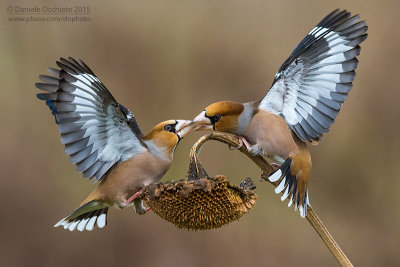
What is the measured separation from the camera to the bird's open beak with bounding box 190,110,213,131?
2.75m

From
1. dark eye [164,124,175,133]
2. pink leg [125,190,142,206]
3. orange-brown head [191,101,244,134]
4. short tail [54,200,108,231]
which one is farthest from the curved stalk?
short tail [54,200,108,231]

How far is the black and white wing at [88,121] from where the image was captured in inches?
107

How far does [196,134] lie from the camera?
4824mm

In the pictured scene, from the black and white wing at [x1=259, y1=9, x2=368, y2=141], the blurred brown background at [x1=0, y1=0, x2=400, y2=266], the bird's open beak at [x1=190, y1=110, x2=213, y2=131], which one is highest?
the black and white wing at [x1=259, y1=9, x2=368, y2=141]

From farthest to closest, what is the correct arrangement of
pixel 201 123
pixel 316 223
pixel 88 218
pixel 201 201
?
pixel 88 218 → pixel 201 123 → pixel 316 223 → pixel 201 201

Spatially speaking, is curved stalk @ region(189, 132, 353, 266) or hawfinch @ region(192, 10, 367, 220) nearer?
curved stalk @ region(189, 132, 353, 266)

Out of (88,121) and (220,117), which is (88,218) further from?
(220,117)

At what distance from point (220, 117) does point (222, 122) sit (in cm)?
3

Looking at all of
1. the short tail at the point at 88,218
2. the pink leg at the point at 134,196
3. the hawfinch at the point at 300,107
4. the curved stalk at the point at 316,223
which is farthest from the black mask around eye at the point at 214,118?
the short tail at the point at 88,218

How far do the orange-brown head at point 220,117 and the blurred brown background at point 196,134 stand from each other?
5.99ft

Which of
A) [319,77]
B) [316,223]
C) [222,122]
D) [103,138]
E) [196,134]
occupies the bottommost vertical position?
[196,134]

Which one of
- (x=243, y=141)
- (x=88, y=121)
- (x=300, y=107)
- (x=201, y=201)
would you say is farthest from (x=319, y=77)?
(x=88, y=121)

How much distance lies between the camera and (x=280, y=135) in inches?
116

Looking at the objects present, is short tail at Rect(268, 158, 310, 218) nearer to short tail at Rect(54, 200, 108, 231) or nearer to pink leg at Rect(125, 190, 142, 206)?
pink leg at Rect(125, 190, 142, 206)
